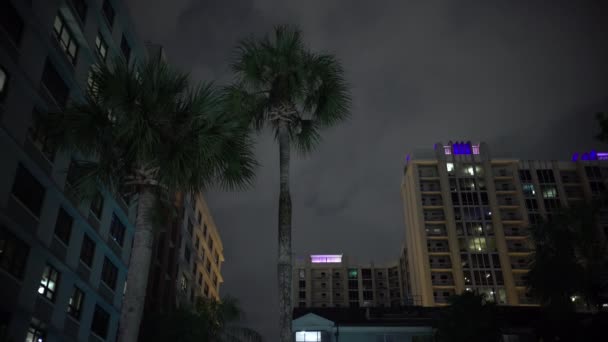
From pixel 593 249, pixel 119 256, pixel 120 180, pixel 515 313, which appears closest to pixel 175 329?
pixel 119 256

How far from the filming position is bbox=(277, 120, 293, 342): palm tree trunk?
46.3ft

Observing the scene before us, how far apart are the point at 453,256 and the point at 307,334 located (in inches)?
2424

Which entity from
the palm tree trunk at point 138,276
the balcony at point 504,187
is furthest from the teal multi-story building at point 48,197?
the balcony at point 504,187

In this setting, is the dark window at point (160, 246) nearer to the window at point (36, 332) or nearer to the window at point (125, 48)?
the window at point (125, 48)

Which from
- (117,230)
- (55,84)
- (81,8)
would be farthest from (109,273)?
(81,8)

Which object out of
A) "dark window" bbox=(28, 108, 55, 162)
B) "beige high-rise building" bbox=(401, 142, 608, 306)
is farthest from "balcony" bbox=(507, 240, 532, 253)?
"dark window" bbox=(28, 108, 55, 162)

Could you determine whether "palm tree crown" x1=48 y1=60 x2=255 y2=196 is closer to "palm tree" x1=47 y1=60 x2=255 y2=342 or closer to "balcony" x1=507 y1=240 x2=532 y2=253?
"palm tree" x1=47 y1=60 x2=255 y2=342

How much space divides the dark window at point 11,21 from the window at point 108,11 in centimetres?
1132

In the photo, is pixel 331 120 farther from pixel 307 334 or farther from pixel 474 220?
pixel 474 220

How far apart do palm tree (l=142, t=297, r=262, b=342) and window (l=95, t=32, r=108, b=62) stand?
20015 millimetres

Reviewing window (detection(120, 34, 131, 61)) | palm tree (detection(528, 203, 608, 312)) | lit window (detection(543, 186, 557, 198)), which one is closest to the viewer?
window (detection(120, 34, 131, 61))

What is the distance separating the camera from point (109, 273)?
35.8 metres

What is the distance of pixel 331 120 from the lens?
17.7m

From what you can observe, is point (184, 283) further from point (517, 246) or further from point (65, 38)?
point (517, 246)
